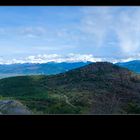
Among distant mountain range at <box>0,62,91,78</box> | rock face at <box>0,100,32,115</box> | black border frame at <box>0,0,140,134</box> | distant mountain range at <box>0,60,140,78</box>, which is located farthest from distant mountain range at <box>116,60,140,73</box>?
rock face at <box>0,100,32,115</box>

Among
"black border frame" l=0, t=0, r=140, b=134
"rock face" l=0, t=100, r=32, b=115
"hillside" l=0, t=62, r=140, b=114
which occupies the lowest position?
"black border frame" l=0, t=0, r=140, b=134

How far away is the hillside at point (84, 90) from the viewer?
1.97 metres

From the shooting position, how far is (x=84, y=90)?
6.64 feet

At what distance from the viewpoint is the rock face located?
1838mm

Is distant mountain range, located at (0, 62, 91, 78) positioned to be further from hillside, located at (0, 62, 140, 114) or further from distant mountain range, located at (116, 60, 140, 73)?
distant mountain range, located at (116, 60, 140, 73)

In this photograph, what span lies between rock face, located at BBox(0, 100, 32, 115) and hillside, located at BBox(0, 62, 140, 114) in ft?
0.14

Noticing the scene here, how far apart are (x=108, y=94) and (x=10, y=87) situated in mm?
765

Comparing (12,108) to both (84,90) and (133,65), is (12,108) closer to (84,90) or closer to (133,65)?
(84,90)

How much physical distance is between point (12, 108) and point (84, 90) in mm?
556
